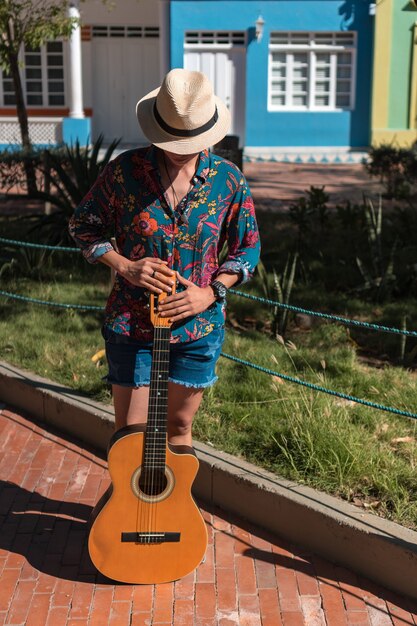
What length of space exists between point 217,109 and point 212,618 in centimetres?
214

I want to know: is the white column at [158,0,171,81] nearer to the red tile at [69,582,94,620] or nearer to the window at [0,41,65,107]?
the window at [0,41,65,107]

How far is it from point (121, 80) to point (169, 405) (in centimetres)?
1913

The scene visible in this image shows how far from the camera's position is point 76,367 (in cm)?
612

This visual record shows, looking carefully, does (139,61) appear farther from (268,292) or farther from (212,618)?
(212,618)

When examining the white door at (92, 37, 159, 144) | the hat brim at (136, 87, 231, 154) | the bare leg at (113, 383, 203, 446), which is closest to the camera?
the hat brim at (136, 87, 231, 154)

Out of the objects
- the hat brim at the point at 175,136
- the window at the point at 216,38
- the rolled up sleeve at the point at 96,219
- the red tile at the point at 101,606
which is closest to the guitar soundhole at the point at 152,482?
the red tile at the point at 101,606

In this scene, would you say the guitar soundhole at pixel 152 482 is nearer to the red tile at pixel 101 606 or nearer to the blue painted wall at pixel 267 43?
the red tile at pixel 101 606

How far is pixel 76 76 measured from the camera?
67.1ft

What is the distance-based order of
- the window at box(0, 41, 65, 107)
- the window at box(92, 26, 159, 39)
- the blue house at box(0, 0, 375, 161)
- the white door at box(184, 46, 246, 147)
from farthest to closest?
the window at box(0, 41, 65, 107), the window at box(92, 26, 159, 39), the white door at box(184, 46, 246, 147), the blue house at box(0, 0, 375, 161)

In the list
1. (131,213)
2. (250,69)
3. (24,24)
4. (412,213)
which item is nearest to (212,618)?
(131,213)

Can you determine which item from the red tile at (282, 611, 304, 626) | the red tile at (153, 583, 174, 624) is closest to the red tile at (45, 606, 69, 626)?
the red tile at (153, 583, 174, 624)

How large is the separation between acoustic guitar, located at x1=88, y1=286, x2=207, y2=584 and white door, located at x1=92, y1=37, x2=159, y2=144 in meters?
18.4

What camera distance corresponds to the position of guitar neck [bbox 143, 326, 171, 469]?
3.73m

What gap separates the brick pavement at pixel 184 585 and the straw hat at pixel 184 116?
1918 millimetres
